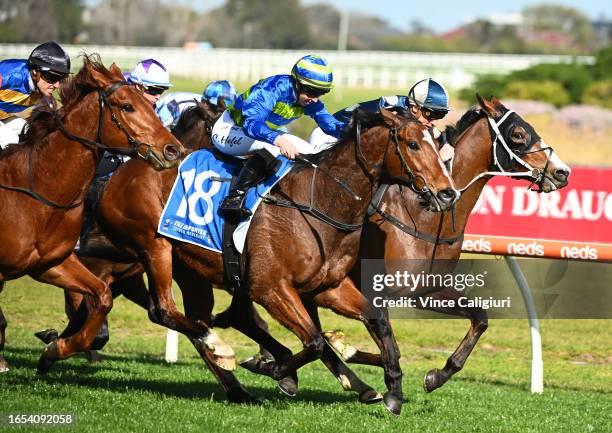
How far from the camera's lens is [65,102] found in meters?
6.43

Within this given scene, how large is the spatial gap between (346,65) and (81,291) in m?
30.4

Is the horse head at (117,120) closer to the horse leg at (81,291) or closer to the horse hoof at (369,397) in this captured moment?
the horse leg at (81,291)

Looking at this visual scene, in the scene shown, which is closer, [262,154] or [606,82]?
[262,154]

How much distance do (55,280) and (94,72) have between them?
1.34m

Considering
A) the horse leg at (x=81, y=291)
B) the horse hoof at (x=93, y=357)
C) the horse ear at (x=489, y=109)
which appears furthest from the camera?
the horse hoof at (x=93, y=357)

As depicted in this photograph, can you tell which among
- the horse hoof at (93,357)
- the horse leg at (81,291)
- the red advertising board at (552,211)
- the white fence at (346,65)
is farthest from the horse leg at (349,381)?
the white fence at (346,65)

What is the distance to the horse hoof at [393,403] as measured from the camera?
638cm

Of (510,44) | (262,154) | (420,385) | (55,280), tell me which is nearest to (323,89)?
(262,154)

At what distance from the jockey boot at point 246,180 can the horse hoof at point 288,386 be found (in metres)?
1.10

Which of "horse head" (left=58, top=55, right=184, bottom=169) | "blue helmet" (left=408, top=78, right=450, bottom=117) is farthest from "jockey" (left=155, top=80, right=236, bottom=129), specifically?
"horse head" (left=58, top=55, right=184, bottom=169)

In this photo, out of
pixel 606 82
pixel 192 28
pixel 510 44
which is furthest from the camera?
pixel 510 44

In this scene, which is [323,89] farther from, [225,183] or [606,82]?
[606,82]

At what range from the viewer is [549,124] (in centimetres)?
2612

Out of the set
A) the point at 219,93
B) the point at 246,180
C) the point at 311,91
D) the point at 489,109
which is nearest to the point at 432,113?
the point at 489,109
